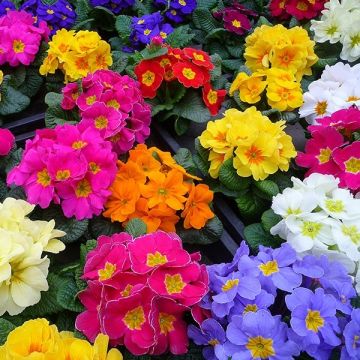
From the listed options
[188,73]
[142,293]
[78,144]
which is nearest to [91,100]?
[78,144]

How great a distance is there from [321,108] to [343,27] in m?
0.63

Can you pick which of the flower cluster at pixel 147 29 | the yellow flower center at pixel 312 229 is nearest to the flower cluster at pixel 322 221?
the yellow flower center at pixel 312 229

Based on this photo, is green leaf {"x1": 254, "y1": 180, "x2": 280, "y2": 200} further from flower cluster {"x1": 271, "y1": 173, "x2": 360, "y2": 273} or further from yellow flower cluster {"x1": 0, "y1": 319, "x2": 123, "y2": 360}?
yellow flower cluster {"x1": 0, "y1": 319, "x2": 123, "y2": 360}

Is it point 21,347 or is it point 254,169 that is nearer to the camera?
point 21,347

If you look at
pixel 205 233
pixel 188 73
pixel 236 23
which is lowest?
pixel 205 233

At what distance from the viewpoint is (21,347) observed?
1224mm

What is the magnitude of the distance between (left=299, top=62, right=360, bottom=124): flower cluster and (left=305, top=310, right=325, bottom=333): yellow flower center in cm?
108

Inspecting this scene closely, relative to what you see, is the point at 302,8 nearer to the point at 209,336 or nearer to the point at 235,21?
the point at 235,21

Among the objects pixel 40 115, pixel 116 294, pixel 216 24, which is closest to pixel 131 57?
pixel 40 115

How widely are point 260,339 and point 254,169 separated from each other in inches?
28.3

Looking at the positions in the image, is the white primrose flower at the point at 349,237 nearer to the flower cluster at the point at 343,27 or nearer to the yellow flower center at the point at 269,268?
the yellow flower center at the point at 269,268

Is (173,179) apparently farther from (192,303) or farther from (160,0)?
(160,0)

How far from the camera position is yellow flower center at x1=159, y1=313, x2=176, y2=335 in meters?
1.44

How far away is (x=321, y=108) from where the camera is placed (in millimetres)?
2244
